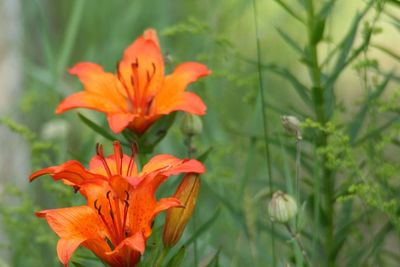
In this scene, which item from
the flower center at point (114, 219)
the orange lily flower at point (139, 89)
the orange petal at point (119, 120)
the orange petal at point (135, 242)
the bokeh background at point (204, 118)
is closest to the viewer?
the orange petal at point (135, 242)

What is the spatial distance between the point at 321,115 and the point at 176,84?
33 centimetres

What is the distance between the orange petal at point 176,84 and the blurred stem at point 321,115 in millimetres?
235

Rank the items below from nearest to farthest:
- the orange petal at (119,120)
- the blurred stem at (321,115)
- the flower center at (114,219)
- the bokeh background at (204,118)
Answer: the flower center at (114,219) → the orange petal at (119,120) → the blurred stem at (321,115) → the bokeh background at (204,118)

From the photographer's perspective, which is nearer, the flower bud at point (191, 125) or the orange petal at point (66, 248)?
the orange petal at point (66, 248)

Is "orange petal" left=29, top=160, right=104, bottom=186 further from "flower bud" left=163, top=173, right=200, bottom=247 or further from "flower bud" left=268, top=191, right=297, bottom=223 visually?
"flower bud" left=268, top=191, right=297, bottom=223

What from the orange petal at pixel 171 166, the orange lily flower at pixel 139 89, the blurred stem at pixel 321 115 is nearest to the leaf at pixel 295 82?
the blurred stem at pixel 321 115

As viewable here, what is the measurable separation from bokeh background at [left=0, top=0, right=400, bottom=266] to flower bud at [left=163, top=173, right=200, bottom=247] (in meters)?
0.10

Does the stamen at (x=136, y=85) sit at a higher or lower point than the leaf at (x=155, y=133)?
higher

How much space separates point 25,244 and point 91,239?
2.82 ft

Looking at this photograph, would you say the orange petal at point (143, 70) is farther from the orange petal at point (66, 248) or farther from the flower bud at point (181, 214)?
the orange petal at point (66, 248)

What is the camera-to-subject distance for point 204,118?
277cm

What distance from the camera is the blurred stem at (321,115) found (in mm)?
1868

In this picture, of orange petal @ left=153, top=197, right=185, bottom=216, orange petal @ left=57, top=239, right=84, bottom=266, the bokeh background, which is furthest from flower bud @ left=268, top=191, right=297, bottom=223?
orange petal @ left=57, top=239, right=84, bottom=266

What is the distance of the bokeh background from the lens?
6.95 feet
